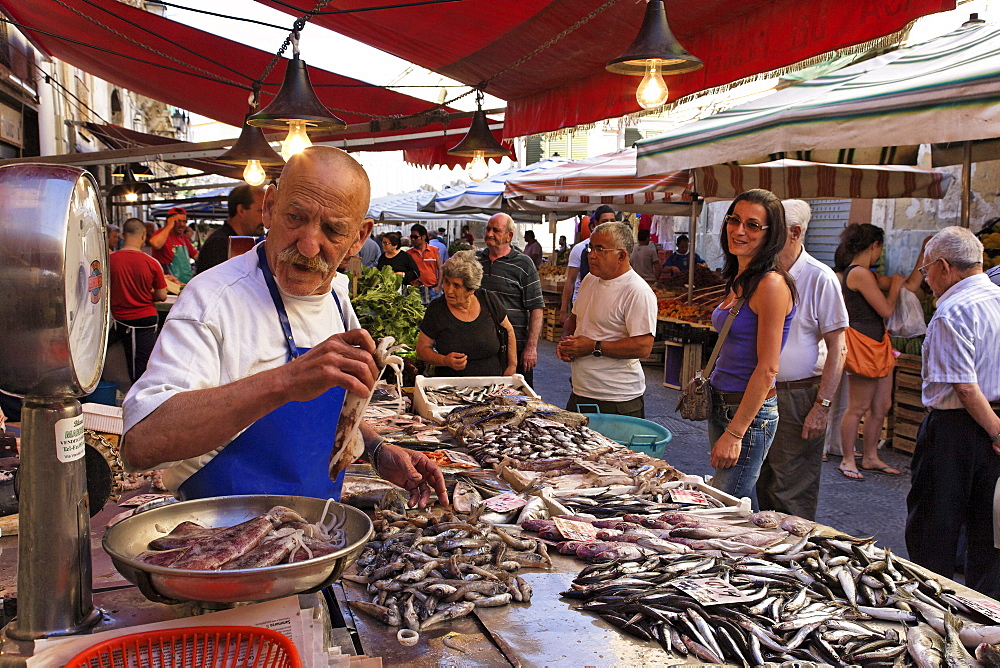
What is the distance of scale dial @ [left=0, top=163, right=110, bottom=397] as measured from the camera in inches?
54.8

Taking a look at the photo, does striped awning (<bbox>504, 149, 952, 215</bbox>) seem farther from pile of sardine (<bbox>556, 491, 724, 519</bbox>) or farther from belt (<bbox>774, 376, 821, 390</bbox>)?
pile of sardine (<bbox>556, 491, 724, 519</bbox>)

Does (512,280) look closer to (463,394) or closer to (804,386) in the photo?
(463,394)

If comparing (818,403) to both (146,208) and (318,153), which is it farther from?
(146,208)

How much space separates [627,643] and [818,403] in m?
3.27

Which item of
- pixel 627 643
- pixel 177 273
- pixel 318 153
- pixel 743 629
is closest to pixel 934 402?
pixel 743 629

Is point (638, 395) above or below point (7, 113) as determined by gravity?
below

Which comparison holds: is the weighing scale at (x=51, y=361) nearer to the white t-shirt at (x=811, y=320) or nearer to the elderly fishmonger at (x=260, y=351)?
the elderly fishmonger at (x=260, y=351)

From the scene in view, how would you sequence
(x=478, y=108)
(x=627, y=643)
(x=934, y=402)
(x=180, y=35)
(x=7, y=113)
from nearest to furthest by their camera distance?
(x=627, y=643), (x=934, y=402), (x=478, y=108), (x=180, y=35), (x=7, y=113)

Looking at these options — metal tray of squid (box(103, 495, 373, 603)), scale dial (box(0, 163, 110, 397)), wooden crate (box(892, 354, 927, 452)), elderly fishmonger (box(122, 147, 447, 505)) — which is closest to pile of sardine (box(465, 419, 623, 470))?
elderly fishmonger (box(122, 147, 447, 505))

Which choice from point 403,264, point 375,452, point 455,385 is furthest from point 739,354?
point 403,264

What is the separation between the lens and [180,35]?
8352mm

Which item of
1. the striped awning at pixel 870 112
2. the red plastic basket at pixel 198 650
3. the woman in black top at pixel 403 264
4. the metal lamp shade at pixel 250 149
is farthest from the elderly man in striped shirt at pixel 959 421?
the woman in black top at pixel 403 264

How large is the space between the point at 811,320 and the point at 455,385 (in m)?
A: 2.60

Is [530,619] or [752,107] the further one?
[752,107]
